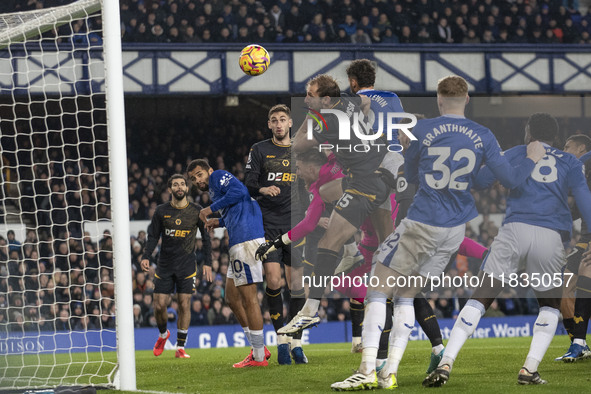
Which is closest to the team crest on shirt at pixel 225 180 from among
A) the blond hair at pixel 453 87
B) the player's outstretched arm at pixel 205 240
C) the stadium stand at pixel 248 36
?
the blond hair at pixel 453 87

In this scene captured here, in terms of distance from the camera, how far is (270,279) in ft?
29.0

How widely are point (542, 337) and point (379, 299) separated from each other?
1.20 metres

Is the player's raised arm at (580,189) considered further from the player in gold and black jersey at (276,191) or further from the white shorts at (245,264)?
the player in gold and black jersey at (276,191)

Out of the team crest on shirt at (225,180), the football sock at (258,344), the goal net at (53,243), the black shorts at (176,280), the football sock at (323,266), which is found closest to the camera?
the football sock at (323,266)

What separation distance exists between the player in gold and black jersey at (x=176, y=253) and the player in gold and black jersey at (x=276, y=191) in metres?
2.18

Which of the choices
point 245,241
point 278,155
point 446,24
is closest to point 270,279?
point 245,241

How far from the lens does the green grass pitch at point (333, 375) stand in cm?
640

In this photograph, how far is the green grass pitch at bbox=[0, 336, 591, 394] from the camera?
643 centimetres

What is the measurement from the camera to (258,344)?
8547 millimetres

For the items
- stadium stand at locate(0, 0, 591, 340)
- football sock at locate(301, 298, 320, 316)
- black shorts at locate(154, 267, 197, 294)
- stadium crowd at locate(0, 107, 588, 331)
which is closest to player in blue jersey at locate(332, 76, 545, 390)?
football sock at locate(301, 298, 320, 316)

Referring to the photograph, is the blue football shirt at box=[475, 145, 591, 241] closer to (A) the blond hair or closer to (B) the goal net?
(A) the blond hair

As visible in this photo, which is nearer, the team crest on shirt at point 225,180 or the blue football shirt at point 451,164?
the blue football shirt at point 451,164

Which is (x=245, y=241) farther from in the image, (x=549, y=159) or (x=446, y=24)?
(x=446, y=24)

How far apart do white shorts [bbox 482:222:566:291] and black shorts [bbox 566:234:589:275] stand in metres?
2.71
